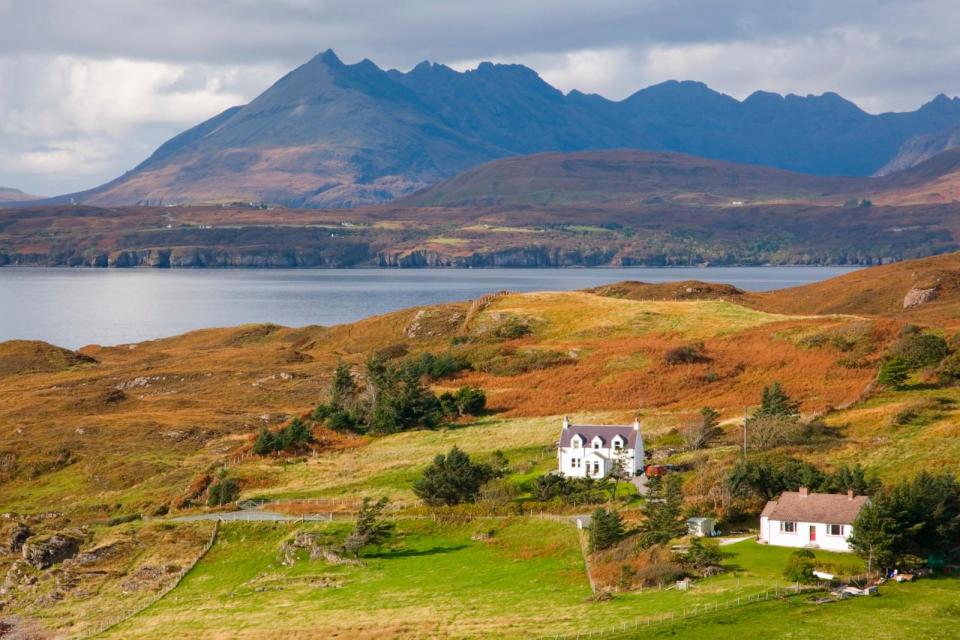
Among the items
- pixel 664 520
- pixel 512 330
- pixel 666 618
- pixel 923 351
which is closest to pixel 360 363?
pixel 512 330

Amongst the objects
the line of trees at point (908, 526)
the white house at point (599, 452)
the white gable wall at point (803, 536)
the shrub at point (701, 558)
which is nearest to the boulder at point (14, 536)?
the white house at point (599, 452)

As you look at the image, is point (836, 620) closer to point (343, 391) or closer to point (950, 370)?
point (950, 370)

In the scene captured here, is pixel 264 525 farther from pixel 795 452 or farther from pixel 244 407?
pixel 244 407

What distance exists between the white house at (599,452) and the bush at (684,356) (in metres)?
38.3

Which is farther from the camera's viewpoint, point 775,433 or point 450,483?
point 775,433

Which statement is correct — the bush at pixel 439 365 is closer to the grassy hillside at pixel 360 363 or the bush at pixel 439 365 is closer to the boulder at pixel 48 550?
the grassy hillside at pixel 360 363

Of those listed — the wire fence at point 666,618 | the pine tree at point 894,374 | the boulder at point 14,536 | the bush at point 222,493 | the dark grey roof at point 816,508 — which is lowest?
the boulder at point 14,536

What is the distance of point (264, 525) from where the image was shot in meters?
69.8

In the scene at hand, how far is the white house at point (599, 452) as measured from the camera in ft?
245

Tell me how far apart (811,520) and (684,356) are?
57.3 metres

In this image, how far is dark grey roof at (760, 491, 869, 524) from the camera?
187 feet

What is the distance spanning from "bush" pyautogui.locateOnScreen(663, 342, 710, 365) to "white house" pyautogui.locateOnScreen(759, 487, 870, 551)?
54.0 m

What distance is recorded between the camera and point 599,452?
2950 inches

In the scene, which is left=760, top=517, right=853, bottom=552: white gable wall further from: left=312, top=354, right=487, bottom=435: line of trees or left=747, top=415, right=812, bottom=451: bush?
left=312, top=354, right=487, bottom=435: line of trees
